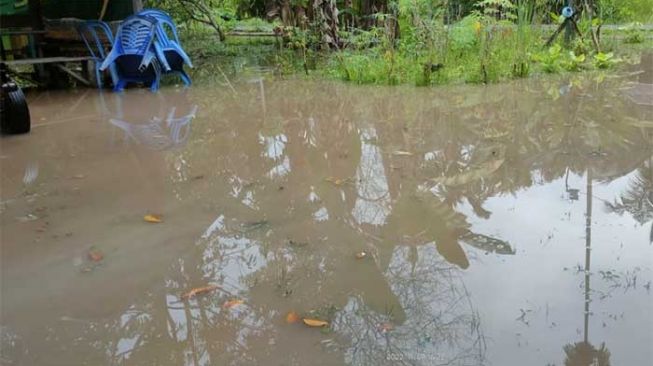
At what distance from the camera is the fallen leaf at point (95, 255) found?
3.06 metres

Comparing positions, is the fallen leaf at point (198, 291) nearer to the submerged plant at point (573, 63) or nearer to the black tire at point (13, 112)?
the black tire at point (13, 112)

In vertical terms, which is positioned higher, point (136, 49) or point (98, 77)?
point (136, 49)

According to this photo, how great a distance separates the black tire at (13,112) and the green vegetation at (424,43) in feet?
14.0

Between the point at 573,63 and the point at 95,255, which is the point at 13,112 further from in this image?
the point at 573,63

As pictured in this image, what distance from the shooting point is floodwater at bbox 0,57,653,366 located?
2332 millimetres

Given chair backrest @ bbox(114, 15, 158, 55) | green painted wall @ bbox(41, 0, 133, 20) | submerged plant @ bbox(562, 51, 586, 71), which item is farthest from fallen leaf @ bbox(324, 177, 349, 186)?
green painted wall @ bbox(41, 0, 133, 20)

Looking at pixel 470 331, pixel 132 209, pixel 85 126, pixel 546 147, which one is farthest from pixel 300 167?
pixel 85 126

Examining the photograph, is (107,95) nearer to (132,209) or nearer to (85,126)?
(85,126)

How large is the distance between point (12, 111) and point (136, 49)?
3.10 meters

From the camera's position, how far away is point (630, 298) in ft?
8.31

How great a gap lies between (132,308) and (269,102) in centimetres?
492

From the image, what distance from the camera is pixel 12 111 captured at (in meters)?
5.70

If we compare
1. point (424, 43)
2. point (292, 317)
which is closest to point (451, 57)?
point (424, 43)

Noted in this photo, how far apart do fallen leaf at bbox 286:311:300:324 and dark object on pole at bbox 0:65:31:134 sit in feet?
14.3
